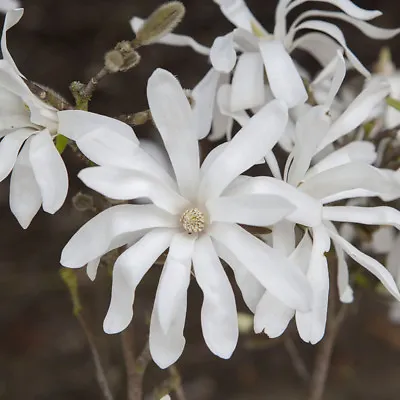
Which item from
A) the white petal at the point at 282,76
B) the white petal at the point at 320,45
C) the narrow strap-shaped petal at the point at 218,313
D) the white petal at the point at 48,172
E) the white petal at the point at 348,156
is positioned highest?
the white petal at the point at 282,76

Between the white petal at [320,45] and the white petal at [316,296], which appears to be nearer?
the white petal at [316,296]

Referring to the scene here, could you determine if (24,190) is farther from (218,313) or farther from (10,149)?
(218,313)

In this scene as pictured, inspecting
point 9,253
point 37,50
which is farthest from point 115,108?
point 9,253

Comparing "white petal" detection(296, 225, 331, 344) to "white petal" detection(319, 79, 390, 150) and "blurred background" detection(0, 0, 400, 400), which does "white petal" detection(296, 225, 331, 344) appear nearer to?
"white petal" detection(319, 79, 390, 150)

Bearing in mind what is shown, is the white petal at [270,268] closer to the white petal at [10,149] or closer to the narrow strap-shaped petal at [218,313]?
the narrow strap-shaped petal at [218,313]

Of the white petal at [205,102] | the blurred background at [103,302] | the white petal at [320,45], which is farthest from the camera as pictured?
the blurred background at [103,302]

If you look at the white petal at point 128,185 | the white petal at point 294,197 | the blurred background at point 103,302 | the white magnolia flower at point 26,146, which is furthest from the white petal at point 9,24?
the blurred background at point 103,302

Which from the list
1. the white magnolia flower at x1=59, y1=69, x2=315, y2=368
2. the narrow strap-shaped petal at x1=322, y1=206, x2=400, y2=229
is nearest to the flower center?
the white magnolia flower at x1=59, y1=69, x2=315, y2=368
